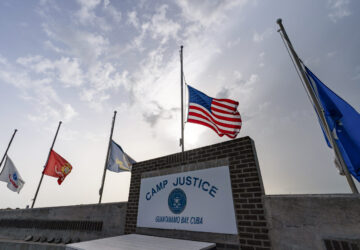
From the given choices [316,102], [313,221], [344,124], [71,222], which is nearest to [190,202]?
[313,221]

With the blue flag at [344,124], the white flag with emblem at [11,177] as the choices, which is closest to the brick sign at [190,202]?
the blue flag at [344,124]

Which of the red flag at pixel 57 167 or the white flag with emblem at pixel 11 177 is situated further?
the white flag with emblem at pixel 11 177

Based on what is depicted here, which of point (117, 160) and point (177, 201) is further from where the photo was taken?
point (117, 160)

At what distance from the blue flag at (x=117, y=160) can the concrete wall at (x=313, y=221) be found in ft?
A: 29.2

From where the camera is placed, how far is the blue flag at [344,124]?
4.94m

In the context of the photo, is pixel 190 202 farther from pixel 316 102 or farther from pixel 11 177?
pixel 11 177

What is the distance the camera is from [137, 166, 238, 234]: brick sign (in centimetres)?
405

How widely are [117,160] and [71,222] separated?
381 centimetres

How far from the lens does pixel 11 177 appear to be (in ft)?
44.4

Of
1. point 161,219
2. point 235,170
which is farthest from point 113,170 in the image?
point 235,170

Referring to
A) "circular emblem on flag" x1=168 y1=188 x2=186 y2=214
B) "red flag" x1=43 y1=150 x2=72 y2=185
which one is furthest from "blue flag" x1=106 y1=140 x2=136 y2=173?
"circular emblem on flag" x1=168 y1=188 x2=186 y2=214

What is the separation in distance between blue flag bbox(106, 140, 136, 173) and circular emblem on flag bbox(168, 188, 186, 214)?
21.3ft

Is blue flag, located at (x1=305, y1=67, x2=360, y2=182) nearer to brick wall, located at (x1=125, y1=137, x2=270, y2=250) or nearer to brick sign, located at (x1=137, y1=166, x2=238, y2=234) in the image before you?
brick wall, located at (x1=125, y1=137, x2=270, y2=250)

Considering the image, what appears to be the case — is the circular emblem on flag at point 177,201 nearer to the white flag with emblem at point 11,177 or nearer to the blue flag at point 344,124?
the blue flag at point 344,124
